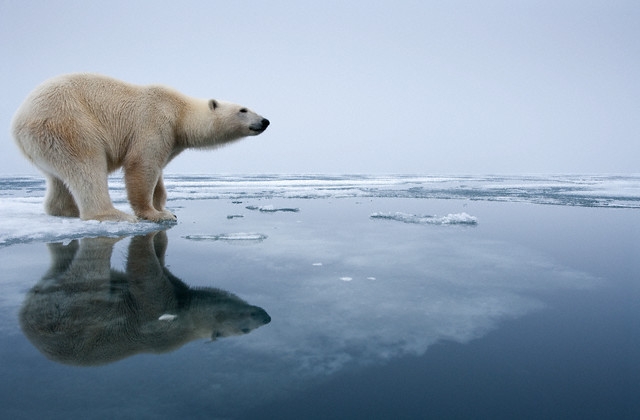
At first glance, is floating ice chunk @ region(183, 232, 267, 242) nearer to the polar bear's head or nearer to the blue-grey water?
the blue-grey water

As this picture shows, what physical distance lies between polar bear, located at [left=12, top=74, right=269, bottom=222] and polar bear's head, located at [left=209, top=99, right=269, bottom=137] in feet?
0.04

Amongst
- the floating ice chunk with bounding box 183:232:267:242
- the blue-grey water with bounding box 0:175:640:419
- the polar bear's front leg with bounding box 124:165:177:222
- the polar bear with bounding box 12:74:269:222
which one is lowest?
the blue-grey water with bounding box 0:175:640:419

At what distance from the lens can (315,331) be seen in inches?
69.9

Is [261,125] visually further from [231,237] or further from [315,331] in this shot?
[315,331]

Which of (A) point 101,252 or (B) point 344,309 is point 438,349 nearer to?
(B) point 344,309

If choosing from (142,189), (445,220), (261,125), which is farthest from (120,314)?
(445,220)

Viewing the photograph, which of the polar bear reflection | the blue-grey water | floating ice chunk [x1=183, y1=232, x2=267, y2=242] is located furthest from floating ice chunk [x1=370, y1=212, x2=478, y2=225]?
the polar bear reflection

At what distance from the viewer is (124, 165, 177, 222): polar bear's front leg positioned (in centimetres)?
481

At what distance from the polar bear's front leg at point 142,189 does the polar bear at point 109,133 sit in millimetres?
11

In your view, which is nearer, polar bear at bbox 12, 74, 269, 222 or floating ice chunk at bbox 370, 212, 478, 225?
polar bear at bbox 12, 74, 269, 222

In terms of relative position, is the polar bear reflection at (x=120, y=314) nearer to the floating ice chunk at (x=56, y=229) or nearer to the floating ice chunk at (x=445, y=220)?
the floating ice chunk at (x=56, y=229)

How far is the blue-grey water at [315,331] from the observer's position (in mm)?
1238

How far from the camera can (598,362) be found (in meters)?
1.48

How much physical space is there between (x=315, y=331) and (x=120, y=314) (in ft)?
2.84
